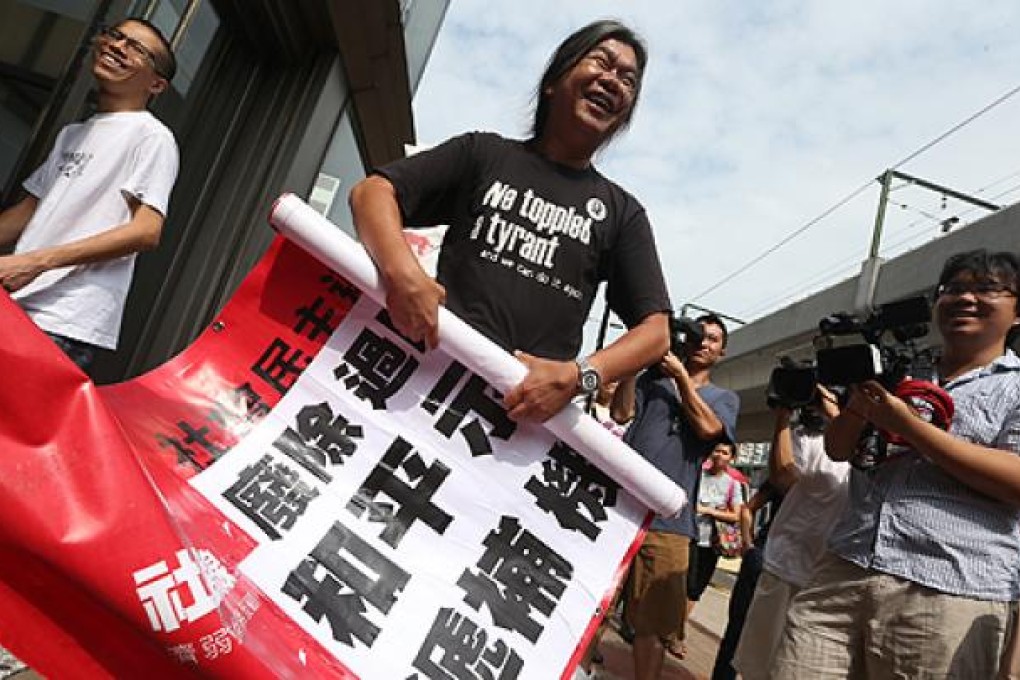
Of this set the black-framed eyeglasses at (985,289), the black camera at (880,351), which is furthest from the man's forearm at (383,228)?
the black-framed eyeglasses at (985,289)

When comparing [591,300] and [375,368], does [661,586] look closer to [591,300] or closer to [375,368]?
[591,300]

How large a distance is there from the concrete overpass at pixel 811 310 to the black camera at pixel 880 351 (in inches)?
93.5

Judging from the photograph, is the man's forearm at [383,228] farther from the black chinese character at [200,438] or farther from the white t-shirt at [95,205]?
the white t-shirt at [95,205]

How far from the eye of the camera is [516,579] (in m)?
1.15

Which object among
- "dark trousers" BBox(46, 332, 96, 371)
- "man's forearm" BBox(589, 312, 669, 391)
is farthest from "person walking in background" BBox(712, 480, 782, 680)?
"dark trousers" BBox(46, 332, 96, 371)

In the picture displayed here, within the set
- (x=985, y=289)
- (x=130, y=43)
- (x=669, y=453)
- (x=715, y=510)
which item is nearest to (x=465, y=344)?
(x=130, y=43)

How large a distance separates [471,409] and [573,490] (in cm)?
23

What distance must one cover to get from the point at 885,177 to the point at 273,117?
38.0 feet

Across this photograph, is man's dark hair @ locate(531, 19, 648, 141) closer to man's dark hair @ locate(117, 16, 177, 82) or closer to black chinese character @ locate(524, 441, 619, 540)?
black chinese character @ locate(524, 441, 619, 540)

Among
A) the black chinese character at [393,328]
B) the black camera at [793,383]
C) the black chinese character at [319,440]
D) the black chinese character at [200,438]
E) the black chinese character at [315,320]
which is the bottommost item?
the black chinese character at [200,438]

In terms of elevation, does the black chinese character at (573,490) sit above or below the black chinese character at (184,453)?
above

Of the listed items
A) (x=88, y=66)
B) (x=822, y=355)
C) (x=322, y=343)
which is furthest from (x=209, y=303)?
(x=822, y=355)

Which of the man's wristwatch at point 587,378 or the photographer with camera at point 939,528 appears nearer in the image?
the man's wristwatch at point 587,378

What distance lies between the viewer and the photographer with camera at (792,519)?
2846 mm
